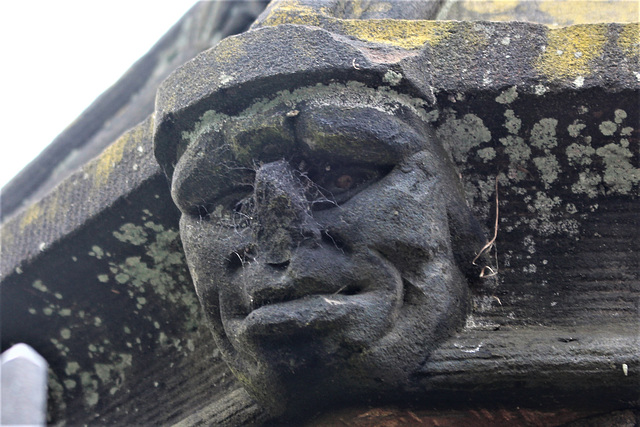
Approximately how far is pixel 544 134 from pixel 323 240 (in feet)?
1.97

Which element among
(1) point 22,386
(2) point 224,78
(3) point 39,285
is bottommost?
(1) point 22,386

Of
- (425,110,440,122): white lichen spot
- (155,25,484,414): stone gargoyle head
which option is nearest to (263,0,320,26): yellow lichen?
(155,25,484,414): stone gargoyle head

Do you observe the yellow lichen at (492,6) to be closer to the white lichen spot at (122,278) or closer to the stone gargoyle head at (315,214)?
the stone gargoyle head at (315,214)

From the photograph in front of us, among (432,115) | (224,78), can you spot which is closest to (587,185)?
(432,115)

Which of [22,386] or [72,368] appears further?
[72,368]

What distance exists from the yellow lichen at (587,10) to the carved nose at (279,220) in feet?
4.23

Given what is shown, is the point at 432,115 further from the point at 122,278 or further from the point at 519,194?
the point at 122,278

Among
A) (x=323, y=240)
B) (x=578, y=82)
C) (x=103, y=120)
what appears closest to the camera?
(x=323, y=240)

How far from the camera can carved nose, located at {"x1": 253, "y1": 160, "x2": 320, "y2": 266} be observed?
5.47 ft

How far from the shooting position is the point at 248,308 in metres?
1.73

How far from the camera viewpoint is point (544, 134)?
188cm

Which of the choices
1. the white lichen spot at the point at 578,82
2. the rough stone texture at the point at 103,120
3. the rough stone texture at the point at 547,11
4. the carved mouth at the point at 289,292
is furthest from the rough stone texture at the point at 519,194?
the rough stone texture at the point at 103,120

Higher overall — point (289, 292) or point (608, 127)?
point (608, 127)

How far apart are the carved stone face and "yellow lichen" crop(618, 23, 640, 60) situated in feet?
1.56
